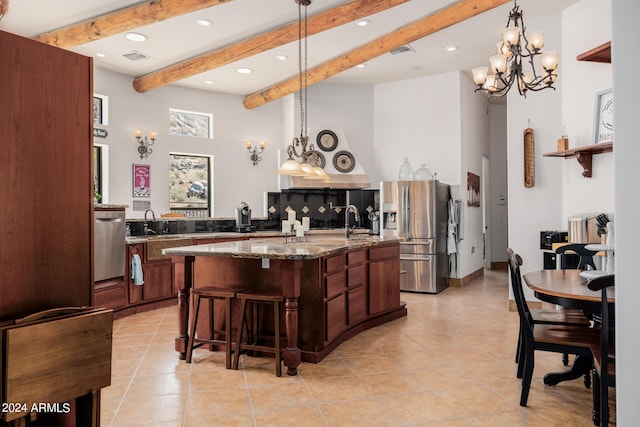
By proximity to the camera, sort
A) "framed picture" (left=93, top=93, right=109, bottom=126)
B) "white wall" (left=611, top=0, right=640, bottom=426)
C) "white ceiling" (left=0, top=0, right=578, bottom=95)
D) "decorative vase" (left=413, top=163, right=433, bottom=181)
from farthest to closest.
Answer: "decorative vase" (left=413, top=163, right=433, bottom=181)
"framed picture" (left=93, top=93, right=109, bottom=126)
"white ceiling" (left=0, top=0, right=578, bottom=95)
"white wall" (left=611, top=0, right=640, bottom=426)

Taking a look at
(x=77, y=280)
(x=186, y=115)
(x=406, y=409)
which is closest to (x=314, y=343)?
(x=406, y=409)

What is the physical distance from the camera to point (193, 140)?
7.47m

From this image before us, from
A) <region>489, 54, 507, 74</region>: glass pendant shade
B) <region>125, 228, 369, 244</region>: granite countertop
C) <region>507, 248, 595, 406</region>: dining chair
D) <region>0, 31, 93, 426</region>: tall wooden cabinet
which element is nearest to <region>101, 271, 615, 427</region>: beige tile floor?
<region>507, 248, 595, 406</region>: dining chair

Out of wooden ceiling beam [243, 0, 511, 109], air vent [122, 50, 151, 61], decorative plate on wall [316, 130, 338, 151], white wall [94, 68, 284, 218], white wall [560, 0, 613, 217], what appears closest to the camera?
white wall [560, 0, 613, 217]

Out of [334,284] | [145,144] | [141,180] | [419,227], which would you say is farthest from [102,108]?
[419,227]

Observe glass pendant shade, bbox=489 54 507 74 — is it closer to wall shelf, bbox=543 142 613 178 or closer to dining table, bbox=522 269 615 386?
wall shelf, bbox=543 142 613 178

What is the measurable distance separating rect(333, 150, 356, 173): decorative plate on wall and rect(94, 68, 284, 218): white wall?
113 cm

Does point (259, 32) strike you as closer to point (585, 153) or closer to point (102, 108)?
point (102, 108)

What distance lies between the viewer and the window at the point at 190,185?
742cm

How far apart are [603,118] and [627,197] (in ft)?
11.7

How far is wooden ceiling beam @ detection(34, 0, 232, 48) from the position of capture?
434cm

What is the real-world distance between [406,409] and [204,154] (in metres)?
5.84

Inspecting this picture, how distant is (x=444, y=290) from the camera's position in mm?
7031

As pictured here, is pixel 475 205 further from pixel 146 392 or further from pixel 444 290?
pixel 146 392
